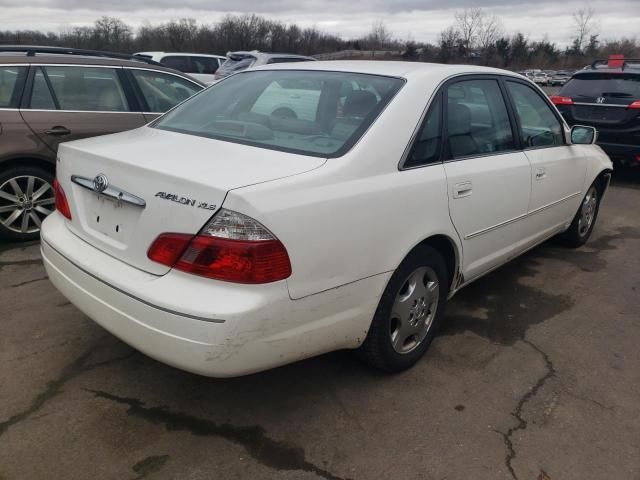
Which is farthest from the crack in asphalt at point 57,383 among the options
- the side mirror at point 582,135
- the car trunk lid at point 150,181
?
the side mirror at point 582,135

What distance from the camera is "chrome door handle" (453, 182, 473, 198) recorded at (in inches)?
116

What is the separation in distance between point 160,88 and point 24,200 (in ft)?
5.84

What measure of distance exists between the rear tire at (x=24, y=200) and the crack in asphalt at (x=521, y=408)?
4001mm

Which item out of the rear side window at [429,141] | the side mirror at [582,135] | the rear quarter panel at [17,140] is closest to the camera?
the rear side window at [429,141]

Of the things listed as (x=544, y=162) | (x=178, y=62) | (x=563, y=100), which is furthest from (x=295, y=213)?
(x=178, y=62)

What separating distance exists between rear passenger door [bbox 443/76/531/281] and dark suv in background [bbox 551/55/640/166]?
4926 mm

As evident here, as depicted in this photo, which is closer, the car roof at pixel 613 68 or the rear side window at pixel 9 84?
the rear side window at pixel 9 84

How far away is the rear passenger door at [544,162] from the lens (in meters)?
3.81

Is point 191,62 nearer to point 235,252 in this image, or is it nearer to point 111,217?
point 111,217

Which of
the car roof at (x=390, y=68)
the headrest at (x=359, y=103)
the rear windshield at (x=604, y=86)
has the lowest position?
the rear windshield at (x=604, y=86)

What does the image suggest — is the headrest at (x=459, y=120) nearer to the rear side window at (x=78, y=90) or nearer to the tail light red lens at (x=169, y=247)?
the tail light red lens at (x=169, y=247)

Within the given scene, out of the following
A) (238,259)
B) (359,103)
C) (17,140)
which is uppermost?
(359,103)

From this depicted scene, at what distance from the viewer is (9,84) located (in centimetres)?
464

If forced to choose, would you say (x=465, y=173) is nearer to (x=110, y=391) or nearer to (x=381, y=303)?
(x=381, y=303)
